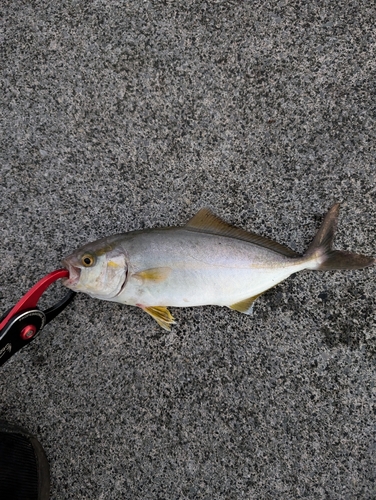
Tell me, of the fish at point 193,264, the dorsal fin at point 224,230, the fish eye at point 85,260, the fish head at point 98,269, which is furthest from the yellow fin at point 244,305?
the fish eye at point 85,260

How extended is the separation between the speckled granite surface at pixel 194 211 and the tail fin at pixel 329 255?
14 cm

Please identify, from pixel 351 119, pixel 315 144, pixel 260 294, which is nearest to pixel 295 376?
pixel 260 294

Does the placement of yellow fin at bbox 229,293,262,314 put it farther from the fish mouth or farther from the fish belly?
the fish mouth

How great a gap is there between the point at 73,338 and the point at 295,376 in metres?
1.15

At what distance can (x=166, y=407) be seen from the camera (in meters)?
2.08

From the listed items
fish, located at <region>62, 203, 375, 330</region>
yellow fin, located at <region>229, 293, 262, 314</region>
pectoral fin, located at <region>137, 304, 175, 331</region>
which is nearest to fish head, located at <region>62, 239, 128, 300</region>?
fish, located at <region>62, 203, 375, 330</region>

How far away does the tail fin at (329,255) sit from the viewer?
196cm

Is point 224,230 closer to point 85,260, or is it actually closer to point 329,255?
point 329,255

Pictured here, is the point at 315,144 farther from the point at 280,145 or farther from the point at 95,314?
the point at 95,314

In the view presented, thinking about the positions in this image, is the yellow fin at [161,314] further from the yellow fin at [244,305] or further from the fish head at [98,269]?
the yellow fin at [244,305]

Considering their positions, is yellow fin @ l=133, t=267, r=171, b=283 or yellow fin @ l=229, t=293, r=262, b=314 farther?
yellow fin @ l=229, t=293, r=262, b=314

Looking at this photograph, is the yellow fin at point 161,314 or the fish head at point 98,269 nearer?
the fish head at point 98,269

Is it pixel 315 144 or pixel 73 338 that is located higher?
pixel 315 144

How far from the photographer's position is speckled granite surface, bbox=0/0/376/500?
2057 mm
